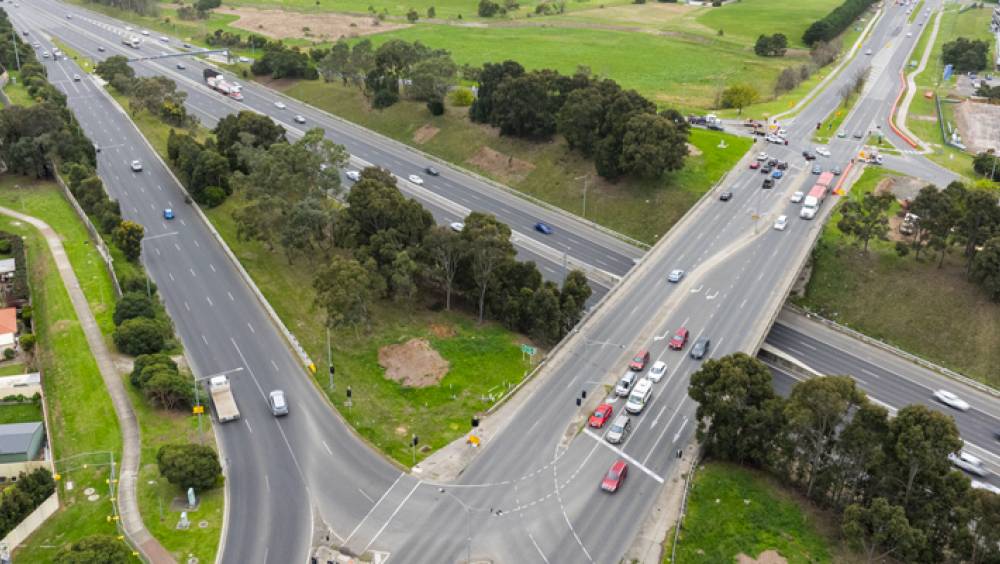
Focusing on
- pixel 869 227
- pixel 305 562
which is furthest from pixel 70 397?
pixel 869 227

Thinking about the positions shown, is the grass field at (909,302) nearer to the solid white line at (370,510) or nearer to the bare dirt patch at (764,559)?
the bare dirt patch at (764,559)

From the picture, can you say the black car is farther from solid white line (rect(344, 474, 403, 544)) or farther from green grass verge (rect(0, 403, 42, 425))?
green grass verge (rect(0, 403, 42, 425))

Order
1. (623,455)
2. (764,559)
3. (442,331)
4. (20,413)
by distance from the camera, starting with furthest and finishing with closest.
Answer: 1. (442,331)
2. (20,413)
3. (623,455)
4. (764,559)

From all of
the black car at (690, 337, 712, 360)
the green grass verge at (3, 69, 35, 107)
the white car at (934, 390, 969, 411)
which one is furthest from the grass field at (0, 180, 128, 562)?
the white car at (934, 390, 969, 411)

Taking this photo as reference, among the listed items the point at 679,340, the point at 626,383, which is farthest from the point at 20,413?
the point at 679,340

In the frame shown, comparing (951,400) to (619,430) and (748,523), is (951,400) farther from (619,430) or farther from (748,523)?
(619,430)
